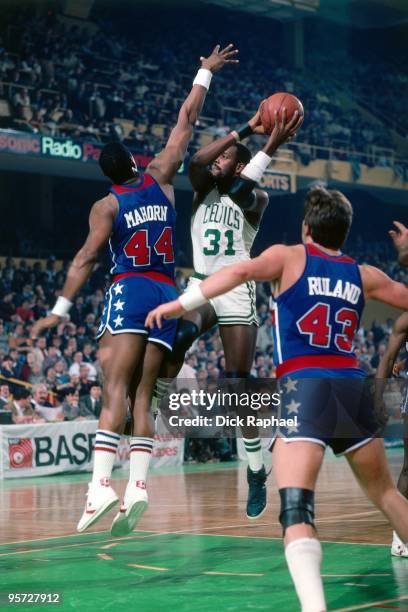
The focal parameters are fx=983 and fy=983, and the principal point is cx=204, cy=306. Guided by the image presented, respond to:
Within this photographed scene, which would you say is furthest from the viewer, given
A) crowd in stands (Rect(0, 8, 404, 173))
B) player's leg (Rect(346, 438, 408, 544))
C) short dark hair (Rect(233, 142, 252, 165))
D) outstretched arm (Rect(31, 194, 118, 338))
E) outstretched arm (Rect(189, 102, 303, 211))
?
crowd in stands (Rect(0, 8, 404, 173))

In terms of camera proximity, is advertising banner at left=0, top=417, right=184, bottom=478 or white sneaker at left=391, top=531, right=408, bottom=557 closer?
white sneaker at left=391, top=531, right=408, bottom=557

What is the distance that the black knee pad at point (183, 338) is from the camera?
7578 millimetres

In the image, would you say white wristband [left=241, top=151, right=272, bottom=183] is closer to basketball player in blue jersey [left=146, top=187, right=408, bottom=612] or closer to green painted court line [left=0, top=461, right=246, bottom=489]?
basketball player in blue jersey [left=146, top=187, right=408, bottom=612]

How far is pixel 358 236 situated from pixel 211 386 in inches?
656

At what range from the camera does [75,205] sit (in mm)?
27547

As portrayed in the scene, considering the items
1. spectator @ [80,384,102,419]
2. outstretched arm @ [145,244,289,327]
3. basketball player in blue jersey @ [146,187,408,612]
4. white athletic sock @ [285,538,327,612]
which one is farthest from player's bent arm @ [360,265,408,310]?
spectator @ [80,384,102,419]

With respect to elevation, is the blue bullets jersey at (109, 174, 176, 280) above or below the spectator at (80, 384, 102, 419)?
below

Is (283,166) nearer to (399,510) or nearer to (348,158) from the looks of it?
(348,158)

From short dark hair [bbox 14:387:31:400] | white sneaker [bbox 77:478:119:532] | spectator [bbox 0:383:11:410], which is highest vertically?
short dark hair [bbox 14:387:31:400]

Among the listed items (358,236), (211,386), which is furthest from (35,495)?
(358,236)

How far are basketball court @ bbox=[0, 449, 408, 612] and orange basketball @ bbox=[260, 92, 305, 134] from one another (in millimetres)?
3414

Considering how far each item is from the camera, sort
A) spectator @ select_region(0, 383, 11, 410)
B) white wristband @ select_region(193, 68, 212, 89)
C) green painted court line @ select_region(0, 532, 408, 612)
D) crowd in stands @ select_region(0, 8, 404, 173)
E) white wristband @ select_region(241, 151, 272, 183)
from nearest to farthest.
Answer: green painted court line @ select_region(0, 532, 408, 612), white wristband @ select_region(241, 151, 272, 183), white wristband @ select_region(193, 68, 212, 89), spectator @ select_region(0, 383, 11, 410), crowd in stands @ select_region(0, 8, 404, 173)

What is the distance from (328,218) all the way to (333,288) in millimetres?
392

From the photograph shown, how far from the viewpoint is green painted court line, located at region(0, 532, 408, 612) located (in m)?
6.09
